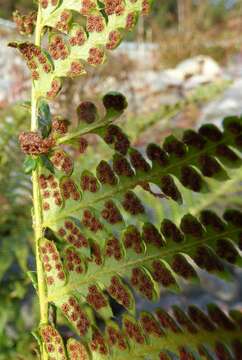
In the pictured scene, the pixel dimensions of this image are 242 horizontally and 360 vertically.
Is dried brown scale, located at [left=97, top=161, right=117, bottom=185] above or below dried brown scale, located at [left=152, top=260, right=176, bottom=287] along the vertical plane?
above

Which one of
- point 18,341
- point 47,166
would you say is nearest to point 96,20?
point 47,166

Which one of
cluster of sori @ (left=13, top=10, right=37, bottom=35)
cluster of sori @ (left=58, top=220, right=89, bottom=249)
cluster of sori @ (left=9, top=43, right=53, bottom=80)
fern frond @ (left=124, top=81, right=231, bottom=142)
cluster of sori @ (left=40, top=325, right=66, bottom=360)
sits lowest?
cluster of sori @ (left=40, top=325, right=66, bottom=360)

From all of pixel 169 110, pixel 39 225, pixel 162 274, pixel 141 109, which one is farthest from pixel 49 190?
pixel 141 109

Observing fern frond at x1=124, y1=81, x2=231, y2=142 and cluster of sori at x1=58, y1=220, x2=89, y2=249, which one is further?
fern frond at x1=124, y1=81, x2=231, y2=142

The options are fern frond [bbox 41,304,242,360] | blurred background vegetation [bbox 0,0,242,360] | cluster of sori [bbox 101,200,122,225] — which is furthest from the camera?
blurred background vegetation [bbox 0,0,242,360]

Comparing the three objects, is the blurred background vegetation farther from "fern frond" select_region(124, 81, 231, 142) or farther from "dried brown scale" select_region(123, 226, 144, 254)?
"dried brown scale" select_region(123, 226, 144, 254)

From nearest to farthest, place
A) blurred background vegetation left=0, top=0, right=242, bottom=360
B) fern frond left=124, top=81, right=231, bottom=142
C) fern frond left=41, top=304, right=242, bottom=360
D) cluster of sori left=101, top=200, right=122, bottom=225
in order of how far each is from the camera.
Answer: fern frond left=41, top=304, right=242, bottom=360
cluster of sori left=101, top=200, right=122, bottom=225
blurred background vegetation left=0, top=0, right=242, bottom=360
fern frond left=124, top=81, right=231, bottom=142

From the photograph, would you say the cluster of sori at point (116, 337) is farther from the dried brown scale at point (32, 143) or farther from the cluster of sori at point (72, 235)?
the dried brown scale at point (32, 143)

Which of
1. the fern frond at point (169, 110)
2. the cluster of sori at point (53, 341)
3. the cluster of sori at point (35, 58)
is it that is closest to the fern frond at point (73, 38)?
the cluster of sori at point (35, 58)

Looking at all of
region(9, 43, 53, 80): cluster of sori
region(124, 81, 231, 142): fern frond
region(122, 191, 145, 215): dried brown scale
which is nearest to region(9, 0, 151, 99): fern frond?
region(9, 43, 53, 80): cluster of sori
